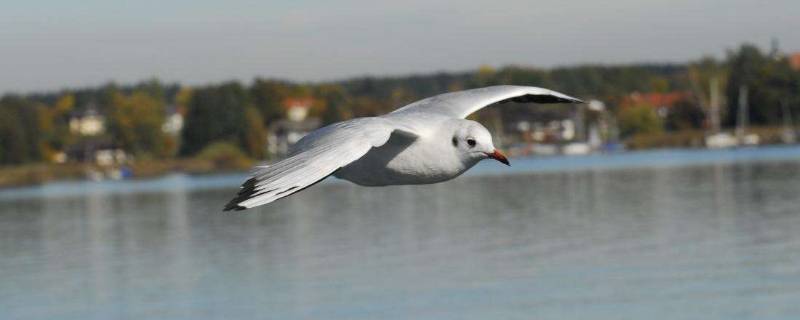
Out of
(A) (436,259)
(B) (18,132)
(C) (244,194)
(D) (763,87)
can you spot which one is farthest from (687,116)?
(C) (244,194)

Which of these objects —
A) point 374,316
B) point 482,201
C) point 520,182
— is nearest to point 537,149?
point 520,182

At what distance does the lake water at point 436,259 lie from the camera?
3228 centimetres

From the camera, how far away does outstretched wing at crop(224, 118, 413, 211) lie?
11.0m

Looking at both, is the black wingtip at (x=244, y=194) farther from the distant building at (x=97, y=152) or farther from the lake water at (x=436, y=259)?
the distant building at (x=97, y=152)

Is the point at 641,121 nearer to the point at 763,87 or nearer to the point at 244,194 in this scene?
the point at 763,87

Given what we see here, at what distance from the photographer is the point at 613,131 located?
600 feet

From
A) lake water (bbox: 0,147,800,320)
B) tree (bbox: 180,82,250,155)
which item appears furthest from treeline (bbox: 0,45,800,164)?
lake water (bbox: 0,147,800,320)

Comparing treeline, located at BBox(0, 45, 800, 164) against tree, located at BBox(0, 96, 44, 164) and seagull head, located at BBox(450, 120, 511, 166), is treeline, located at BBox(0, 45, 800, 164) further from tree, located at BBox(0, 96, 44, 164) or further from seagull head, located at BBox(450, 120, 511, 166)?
seagull head, located at BBox(450, 120, 511, 166)

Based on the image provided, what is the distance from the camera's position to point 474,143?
1225 centimetres

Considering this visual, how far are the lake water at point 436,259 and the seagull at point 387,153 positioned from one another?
56.5 ft

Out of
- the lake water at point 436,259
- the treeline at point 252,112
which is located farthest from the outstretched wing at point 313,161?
the treeline at point 252,112

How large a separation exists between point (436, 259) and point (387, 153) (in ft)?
94.6

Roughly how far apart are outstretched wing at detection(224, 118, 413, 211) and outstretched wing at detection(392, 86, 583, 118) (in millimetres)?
1844

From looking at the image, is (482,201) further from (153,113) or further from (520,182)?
(153,113)
